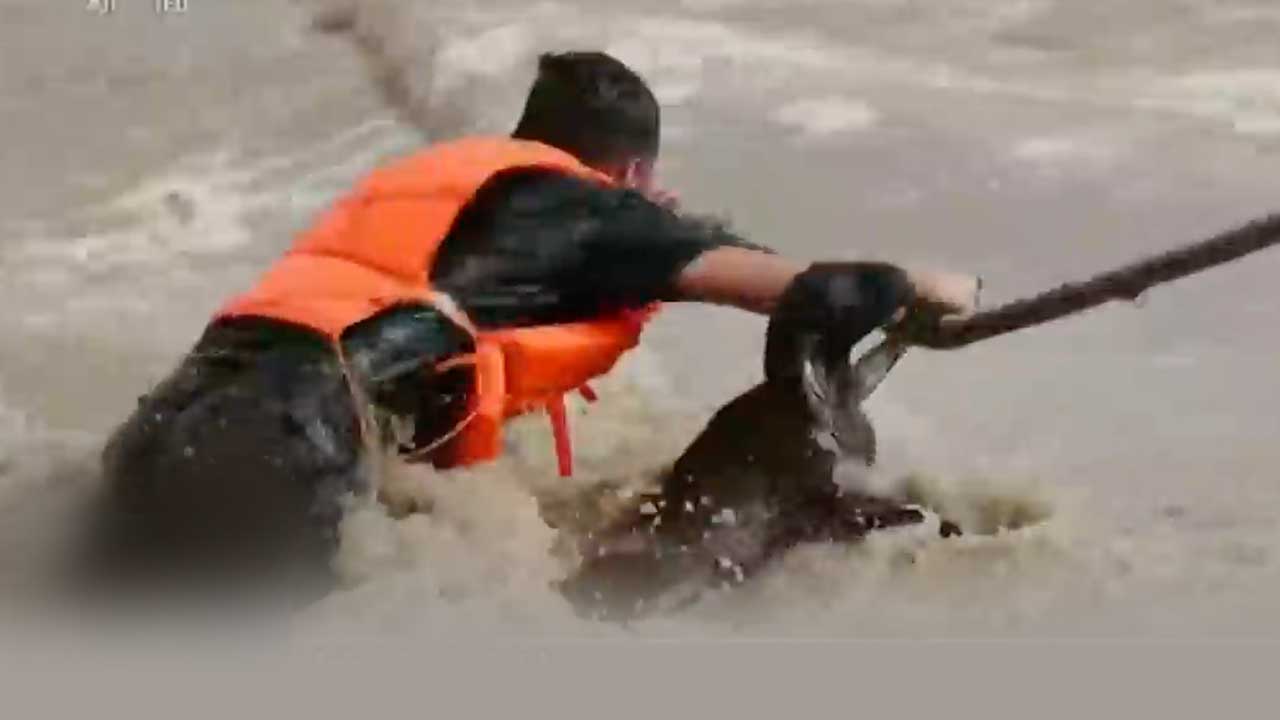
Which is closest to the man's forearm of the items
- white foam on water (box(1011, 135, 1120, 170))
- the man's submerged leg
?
the man's submerged leg

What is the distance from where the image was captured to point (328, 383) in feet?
6.68

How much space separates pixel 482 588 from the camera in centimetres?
205

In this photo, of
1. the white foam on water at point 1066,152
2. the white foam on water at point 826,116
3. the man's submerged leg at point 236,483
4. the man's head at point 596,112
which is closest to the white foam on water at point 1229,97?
the white foam on water at point 1066,152

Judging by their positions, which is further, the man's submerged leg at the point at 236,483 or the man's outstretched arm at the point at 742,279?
the man's outstretched arm at the point at 742,279

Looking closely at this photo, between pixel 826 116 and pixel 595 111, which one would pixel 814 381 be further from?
pixel 826 116

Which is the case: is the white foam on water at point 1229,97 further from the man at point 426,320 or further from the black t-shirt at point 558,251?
the black t-shirt at point 558,251

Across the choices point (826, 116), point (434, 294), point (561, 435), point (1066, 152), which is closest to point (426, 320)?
point (434, 294)

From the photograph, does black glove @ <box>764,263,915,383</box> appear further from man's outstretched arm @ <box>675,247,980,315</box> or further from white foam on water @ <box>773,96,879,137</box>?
white foam on water @ <box>773,96,879,137</box>

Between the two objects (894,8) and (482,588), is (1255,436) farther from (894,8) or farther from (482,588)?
(894,8)

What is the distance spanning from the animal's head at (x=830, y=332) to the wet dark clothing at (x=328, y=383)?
131 mm

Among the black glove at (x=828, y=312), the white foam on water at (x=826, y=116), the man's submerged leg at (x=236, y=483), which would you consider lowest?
the white foam on water at (x=826, y=116)

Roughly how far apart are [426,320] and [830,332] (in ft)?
1.43

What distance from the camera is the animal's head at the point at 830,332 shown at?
7.16 feet

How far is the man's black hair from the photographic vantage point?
246 cm
